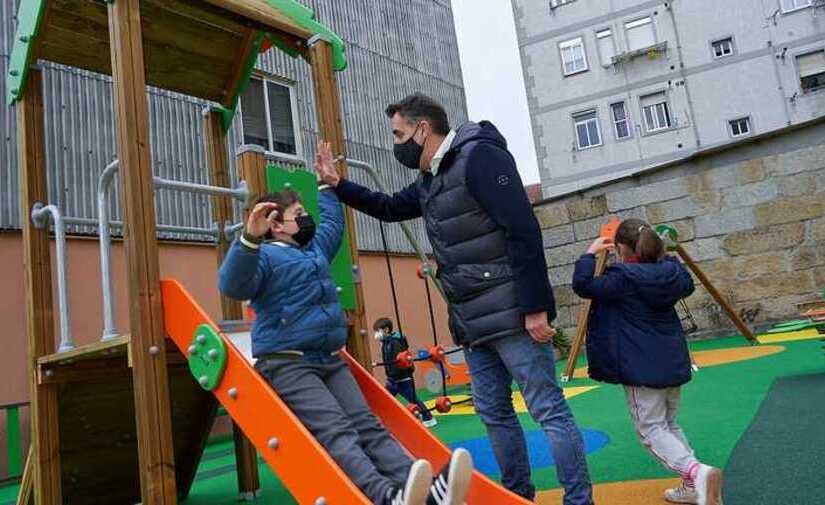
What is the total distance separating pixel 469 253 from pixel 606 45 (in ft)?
69.4

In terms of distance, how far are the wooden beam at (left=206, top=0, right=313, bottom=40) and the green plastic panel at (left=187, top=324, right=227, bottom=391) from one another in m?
1.59

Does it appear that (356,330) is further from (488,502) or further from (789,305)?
(789,305)

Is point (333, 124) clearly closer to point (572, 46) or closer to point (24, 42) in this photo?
point (24, 42)

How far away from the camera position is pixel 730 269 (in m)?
10.2

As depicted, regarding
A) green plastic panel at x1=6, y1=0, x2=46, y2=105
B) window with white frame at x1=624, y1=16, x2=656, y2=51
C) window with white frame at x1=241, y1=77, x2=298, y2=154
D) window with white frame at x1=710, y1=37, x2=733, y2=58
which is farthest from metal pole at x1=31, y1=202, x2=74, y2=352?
window with white frame at x1=710, y1=37, x2=733, y2=58

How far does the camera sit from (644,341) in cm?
298

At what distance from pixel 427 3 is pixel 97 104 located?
8811mm

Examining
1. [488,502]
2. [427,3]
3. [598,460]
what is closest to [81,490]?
[488,502]

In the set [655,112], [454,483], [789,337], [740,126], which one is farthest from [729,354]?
[655,112]

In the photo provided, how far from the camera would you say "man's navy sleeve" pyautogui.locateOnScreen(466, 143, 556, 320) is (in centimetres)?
238

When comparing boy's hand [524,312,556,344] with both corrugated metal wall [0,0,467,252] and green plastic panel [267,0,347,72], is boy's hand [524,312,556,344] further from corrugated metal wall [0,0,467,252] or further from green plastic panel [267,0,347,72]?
corrugated metal wall [0,0,467,252]

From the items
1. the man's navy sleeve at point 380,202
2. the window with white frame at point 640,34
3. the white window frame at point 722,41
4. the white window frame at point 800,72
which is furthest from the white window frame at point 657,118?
the man's navy sleeve at point 380,202

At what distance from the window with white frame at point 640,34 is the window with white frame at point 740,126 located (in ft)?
11.8

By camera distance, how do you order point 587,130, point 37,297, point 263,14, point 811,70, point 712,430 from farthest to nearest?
point 587,130
point 811,70
point 712,430
point 37,297
point 263,14
